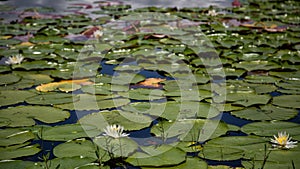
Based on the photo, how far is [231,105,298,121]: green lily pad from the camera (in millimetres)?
2049

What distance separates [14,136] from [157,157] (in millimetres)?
686

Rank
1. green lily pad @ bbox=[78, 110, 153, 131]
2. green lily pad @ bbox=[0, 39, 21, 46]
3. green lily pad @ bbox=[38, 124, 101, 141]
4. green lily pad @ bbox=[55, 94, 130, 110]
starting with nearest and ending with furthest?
green lily pad @ bbox=[38, 124, 101, 141], green lily pad @ bbox=[78, 110, 153, 131], green lily pad @ bbox=[55, 94, 130, 110], green lily pad @ bbox=[0, 39, 21, 46]

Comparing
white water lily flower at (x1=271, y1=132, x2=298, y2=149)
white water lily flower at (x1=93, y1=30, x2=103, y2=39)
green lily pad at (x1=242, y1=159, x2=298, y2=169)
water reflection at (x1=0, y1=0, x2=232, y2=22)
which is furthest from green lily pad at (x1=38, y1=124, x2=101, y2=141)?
water reflection at (x1=0, y1=0, x2=232, y2=22)

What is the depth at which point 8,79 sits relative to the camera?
262cm

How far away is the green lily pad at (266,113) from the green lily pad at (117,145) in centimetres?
67

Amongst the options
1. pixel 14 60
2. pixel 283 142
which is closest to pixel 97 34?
pixel 14 60

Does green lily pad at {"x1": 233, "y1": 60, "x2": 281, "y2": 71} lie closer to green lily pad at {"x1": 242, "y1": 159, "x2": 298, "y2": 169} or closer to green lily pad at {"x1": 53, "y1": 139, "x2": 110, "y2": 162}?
green lily pad at {"x1": 242, "y1": 159, "x2": 298, "y2": 169}

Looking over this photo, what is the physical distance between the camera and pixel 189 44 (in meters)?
3.62

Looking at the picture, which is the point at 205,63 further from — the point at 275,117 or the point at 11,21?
the point at 11,21

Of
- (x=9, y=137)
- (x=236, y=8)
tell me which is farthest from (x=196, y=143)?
(x=236, y=8)

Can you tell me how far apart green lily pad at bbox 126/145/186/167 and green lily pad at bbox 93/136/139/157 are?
0.04 meters

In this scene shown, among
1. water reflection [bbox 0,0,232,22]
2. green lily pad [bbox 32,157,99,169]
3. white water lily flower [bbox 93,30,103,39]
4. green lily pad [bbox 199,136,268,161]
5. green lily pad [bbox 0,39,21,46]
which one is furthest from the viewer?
water reflection [bbox 0,0,232,22]

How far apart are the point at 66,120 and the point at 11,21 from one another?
303 cm

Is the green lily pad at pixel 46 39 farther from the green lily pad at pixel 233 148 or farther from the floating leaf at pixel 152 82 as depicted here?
the green lily pad at pixel 233 148
